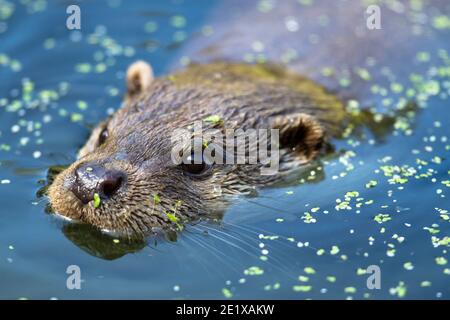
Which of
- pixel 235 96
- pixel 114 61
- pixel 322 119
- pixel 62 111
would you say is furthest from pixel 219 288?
pixel 114 61

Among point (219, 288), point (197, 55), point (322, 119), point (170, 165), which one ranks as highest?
point (197, 55)

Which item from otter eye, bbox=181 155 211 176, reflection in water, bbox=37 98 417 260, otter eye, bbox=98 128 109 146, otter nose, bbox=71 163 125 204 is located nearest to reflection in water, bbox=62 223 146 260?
reflection in water, bbox=37 98 417 260

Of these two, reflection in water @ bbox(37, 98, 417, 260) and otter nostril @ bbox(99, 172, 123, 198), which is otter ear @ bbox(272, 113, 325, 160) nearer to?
reflection in water @ bbox(37, 98, 417, 260)

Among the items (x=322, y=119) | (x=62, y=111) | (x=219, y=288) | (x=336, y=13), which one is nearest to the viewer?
(x=219, y=288)

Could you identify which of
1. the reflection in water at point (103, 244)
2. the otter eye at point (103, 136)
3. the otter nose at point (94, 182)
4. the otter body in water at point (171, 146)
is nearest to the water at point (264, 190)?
the reflection in water at point (103, 244)

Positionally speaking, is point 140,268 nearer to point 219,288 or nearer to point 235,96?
point 219,288

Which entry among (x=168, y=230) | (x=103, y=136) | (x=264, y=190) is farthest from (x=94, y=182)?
→ (x=264, y=190)

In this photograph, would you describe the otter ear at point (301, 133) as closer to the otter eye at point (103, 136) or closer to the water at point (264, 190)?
the water at point (264, 190)
